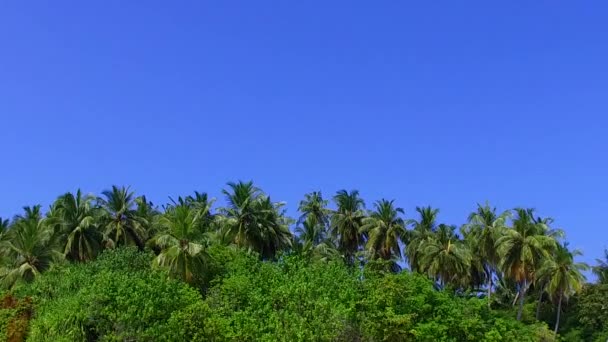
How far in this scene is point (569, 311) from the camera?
228ft

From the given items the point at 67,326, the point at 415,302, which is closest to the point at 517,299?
the point at 415,302

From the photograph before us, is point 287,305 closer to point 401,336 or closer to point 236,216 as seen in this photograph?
point 401,336

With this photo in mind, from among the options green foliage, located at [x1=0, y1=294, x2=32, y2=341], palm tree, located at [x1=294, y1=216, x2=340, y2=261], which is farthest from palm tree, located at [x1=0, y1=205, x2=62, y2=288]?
palm tree, located at [x1=294, y1=216, x2=340, y2=261]

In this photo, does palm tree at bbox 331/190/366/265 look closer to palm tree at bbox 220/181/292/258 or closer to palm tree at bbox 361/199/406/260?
palm tree at bbox 361/199/406/260

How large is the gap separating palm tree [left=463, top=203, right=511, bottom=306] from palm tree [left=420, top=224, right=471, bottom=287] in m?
2.66

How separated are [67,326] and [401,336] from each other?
49.0ft

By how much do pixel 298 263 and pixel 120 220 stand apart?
834 inches

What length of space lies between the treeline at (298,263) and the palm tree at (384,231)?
108 millimetres

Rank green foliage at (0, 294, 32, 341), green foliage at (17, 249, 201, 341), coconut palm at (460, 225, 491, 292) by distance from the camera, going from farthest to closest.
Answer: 1. coconut palm at (460, 225, 491, 292)
2. green foliage at (0, 294, 32, 341)
3. green foliage at (17, 249, 201, 341)

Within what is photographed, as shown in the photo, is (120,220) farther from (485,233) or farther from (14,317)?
(485,233)

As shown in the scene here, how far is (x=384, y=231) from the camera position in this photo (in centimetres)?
5803

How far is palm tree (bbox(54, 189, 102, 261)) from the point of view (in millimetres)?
46469

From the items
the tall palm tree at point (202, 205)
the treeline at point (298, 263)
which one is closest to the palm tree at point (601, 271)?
the treeline at point (298, 263)

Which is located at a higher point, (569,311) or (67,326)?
(569,311)
